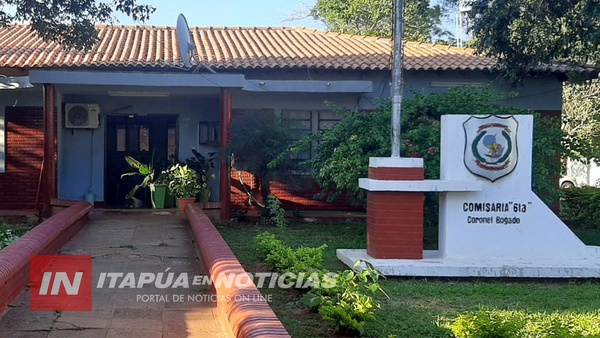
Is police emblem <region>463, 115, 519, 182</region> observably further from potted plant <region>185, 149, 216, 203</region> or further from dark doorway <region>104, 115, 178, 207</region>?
dark doorway <region>104, 115, 178, 207</region>

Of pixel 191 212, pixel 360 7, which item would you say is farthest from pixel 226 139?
pixel 360 7

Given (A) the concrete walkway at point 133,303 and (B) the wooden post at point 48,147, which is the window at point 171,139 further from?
(A) the concrete walkway at point 133,303

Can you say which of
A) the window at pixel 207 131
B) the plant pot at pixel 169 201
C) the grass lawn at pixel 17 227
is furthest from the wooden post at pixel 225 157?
the grass lawn at pixel 17 227

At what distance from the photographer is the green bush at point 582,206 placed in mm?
14721

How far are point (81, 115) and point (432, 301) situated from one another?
10334 mm

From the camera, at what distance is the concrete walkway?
589 centimetres

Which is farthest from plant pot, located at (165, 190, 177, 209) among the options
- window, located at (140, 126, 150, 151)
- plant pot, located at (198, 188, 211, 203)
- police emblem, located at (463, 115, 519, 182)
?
police emblem, located at (463, 115, 519, 182)

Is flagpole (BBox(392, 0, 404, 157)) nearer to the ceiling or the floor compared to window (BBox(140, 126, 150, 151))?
nearer to the ceiling

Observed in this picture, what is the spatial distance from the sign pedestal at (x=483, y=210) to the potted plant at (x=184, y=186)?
18.3 feet

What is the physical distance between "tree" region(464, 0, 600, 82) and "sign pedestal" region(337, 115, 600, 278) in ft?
7.86

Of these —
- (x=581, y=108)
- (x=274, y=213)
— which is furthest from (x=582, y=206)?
Answer: (x=581, y=108)

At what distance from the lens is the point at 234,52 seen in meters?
16.2

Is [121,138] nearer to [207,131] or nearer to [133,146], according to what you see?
[133,146]

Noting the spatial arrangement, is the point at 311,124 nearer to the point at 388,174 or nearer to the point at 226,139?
the point at 226,139
